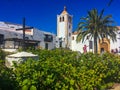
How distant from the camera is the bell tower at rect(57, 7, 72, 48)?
60.6m

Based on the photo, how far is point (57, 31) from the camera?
64.0 meters

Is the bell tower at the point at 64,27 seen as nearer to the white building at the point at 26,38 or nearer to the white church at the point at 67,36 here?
the white church at the point at 67,36

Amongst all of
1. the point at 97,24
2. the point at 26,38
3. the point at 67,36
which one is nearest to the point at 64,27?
the point at 67,36

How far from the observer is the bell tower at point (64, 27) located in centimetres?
6064

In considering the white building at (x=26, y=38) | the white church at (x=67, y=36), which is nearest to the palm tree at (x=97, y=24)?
the white building at (x=26, y=38)

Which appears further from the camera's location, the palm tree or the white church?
the white church

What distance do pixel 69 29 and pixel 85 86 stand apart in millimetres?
57938

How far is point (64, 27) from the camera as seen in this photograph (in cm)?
6325

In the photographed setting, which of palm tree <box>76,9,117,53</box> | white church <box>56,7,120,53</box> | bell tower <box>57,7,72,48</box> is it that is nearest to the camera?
palm tree <box>76,9,117,53</box>

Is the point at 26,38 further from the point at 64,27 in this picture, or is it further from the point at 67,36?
the point at 64,27

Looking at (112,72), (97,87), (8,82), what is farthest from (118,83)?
(8,82)

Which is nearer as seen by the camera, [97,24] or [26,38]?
[97,24]

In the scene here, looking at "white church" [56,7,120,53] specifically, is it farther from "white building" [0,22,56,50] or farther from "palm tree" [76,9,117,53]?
"palm tree" [76,9,117,53]

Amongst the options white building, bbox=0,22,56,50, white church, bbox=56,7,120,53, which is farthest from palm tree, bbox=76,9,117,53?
white church, bbox=56,7,120,53
